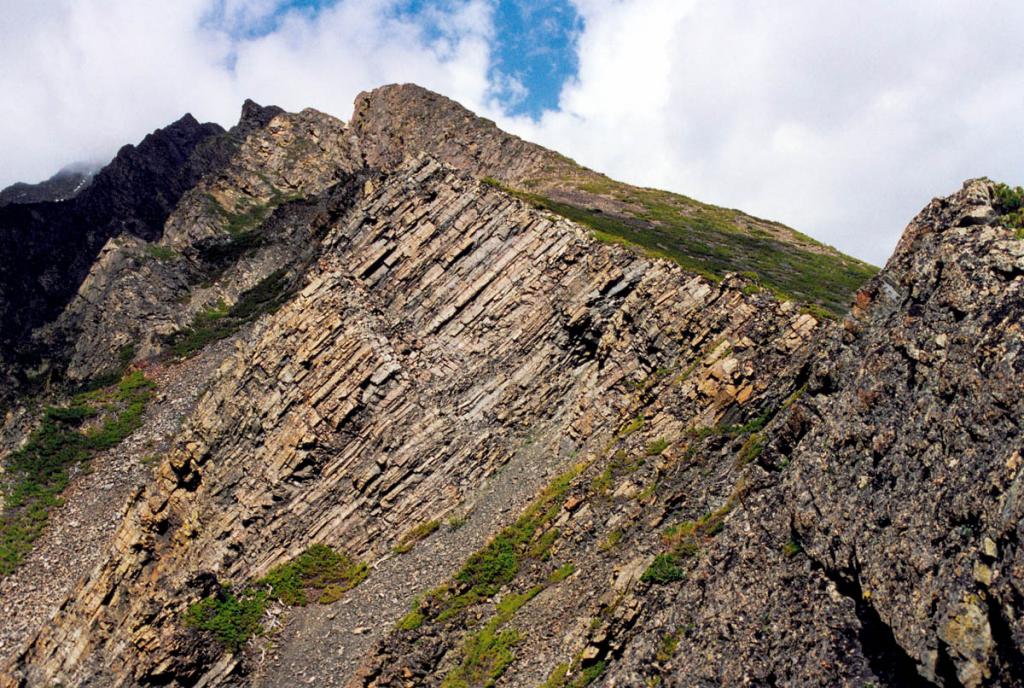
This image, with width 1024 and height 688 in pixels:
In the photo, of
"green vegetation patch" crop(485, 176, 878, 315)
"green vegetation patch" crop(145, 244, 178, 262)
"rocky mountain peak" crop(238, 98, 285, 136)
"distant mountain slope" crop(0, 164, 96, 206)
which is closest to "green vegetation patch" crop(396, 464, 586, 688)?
"green vegetation patch" crop(485, 176, 878, 315)

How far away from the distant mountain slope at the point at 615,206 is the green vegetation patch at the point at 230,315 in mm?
21181

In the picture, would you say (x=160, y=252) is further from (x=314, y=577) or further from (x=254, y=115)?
(x=314, y=577)

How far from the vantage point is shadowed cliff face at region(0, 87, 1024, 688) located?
18.5m

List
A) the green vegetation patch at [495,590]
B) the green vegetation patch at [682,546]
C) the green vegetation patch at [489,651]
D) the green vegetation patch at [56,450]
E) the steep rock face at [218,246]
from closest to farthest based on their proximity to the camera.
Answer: the green vegetation patch at [682,546] → the green vegetation patch at [489,651] → the green vegetation patch at [495,590] → the green vegetation patch at [56,450] → the steep rock face at [218,246]

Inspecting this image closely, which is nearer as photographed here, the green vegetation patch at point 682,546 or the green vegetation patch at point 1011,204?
the green vegetation patch at point 1011,204

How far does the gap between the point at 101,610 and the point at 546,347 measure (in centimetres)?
2749

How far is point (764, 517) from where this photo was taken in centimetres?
2348

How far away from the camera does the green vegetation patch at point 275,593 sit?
130 ft

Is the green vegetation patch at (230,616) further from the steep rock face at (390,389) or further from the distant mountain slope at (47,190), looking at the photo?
the distant mountain slope at (47,190)

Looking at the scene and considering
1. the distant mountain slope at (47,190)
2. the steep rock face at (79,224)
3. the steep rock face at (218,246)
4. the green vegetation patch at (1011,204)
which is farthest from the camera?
the distant mountain slope at (47,190)

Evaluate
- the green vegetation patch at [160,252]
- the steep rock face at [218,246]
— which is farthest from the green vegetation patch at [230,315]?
the green vegetation patch at [160,252]

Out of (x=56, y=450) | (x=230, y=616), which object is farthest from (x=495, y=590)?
(x=56, y=450)

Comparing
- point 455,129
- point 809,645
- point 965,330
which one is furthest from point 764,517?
point 455,129

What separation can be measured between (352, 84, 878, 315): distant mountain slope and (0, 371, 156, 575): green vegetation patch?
35.1 meters
